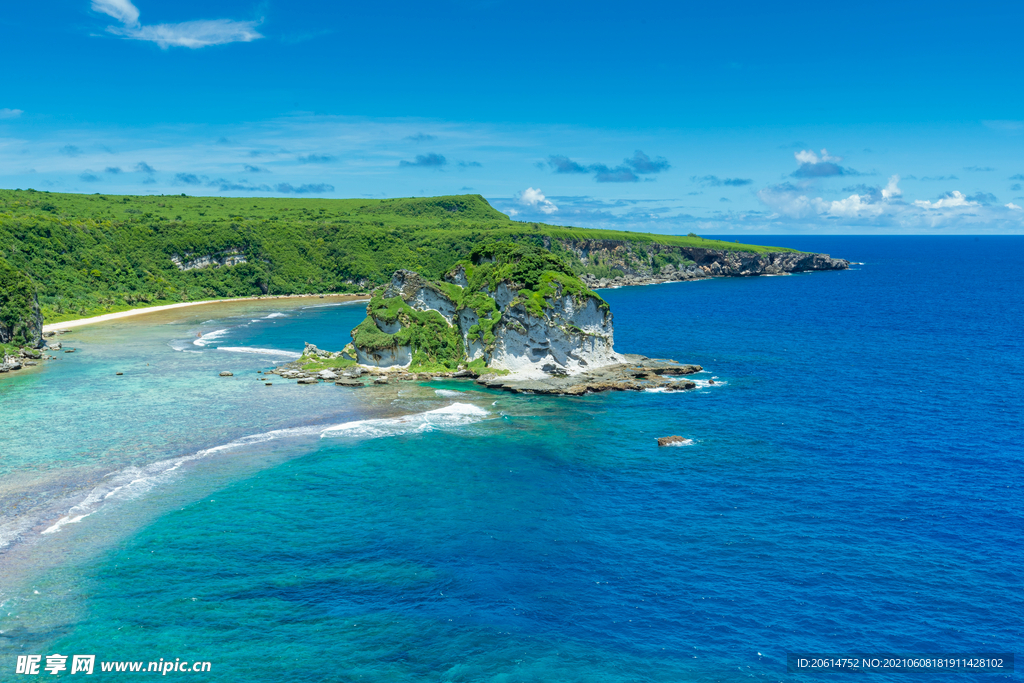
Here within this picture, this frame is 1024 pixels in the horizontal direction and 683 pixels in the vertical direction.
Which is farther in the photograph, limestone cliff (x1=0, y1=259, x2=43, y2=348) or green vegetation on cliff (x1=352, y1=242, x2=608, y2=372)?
limestone cliff (x1=0, y1=259, x2=43, y2=348)

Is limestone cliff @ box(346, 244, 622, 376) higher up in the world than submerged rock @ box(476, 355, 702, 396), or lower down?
higher up

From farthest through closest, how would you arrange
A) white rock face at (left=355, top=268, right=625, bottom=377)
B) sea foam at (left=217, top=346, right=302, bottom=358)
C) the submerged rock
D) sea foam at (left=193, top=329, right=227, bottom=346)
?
1. sea foam at (left=193, top=329, right=227, bottom=346)
2. sea foam at (left=217, top=346, right=302, bottom=358)
3. white rock face at (left=355, top=268, right=625, bottom=377)
4. the submerged rock

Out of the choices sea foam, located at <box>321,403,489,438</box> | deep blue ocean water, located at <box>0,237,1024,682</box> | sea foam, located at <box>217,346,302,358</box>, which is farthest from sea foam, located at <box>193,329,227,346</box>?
sea foam, located at <box>321,403,489,438</box>

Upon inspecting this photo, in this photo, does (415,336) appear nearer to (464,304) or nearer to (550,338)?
(464,304)

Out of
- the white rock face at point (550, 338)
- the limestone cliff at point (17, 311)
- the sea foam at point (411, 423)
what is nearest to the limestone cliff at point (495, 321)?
the white rock face at point (550, 338)

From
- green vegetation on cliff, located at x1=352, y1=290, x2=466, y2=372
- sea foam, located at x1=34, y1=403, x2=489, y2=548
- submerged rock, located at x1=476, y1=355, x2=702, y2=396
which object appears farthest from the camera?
green vegetation on cliff, located at x1=352, y1=290, x2=466, y2=372

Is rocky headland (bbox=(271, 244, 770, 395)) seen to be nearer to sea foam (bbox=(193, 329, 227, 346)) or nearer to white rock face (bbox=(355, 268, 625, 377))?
white rock face (bbox=(355, 268, 625, 377))

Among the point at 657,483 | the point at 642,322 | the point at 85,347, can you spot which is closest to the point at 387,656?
the point at 657,483

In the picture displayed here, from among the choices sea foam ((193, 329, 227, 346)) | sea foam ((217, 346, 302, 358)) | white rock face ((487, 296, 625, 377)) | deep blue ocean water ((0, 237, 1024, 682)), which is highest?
white rock face ((487, 296, 625, 377))
